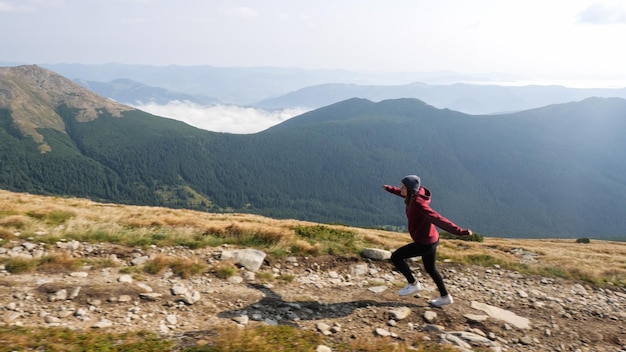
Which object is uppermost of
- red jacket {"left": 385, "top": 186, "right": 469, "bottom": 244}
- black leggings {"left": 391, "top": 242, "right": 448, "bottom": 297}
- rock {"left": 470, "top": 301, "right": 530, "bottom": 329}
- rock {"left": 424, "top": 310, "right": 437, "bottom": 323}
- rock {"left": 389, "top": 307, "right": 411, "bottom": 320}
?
red jacket {"left": 385, "top": 186, "right": 469, "bottom": 244}

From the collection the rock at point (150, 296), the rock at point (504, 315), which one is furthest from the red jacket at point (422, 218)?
the rock at point (150, 296)

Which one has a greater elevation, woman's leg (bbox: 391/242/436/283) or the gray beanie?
the gray beanie

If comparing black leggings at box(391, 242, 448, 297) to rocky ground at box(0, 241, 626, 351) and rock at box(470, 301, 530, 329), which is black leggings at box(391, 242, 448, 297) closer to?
rocky ground at box(0, 241, 626, 351)

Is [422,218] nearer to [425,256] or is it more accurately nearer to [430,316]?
[425,256]

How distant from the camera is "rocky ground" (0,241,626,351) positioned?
26.6 feet

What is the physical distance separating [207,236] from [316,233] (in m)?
4.86

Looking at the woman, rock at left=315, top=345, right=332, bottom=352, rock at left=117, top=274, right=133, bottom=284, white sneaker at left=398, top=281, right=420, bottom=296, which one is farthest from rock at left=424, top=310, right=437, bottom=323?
rock at left=117, top=274, right=133, bottom=284

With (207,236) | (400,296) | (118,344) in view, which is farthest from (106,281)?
(400,296)

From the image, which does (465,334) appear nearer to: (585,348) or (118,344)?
(585,348)

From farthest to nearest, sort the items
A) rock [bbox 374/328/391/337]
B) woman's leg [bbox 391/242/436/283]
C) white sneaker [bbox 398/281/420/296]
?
white sneaker [bbox 398/281/420/296], woman's leg [bbox 391/242/436/283], rock [bbox 374/328/391/337]

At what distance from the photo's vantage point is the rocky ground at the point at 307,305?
8.11 m

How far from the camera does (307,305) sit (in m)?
9.71

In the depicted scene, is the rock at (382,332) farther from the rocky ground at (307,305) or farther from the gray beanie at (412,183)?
the gray beanie at (412,183)

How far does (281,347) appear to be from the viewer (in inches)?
284
